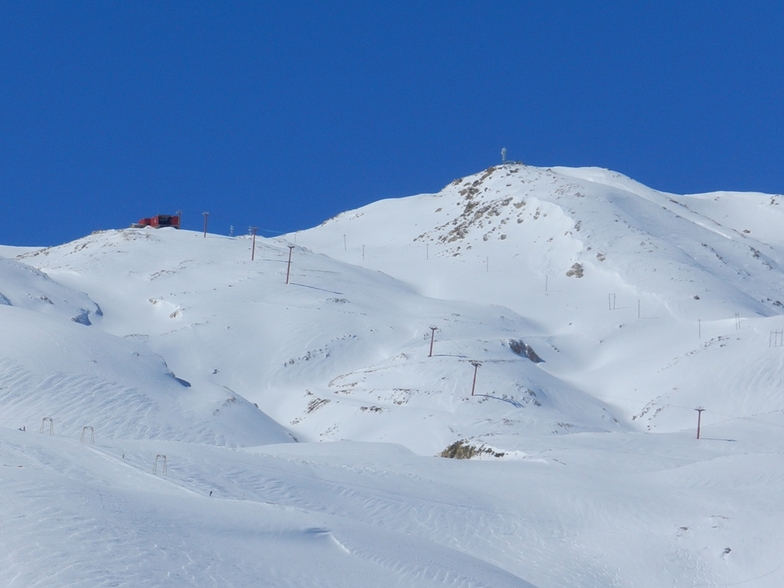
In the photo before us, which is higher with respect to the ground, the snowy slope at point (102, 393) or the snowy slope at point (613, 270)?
the snowy slope at point (613, 270)

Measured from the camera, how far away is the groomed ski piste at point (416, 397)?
16.2 metres

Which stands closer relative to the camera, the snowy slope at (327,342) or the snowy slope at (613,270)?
the snowy slope at (327,342)

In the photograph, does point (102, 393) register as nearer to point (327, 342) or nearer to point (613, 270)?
point (327, 342)

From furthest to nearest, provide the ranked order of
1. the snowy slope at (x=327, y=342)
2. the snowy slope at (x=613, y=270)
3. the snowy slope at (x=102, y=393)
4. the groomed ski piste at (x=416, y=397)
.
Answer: the snowy slope at (x=613, y=270)
the snowy slope at (x=327, y=342)
the snowy slope at (x=102, y=393)
the groomed ski piste at (x=416, y=397)

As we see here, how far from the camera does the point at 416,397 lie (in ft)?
153

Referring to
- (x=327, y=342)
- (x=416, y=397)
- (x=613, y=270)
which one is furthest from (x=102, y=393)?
(x=613, y=270)

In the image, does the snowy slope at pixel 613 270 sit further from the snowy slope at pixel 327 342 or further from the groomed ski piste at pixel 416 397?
the snowy slope at pixel 327 342

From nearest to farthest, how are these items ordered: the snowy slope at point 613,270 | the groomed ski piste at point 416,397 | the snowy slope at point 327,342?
the groomed ski piste at point 416,397 → the snowy slope at point 327,342 → the snowy slope at point 613,270

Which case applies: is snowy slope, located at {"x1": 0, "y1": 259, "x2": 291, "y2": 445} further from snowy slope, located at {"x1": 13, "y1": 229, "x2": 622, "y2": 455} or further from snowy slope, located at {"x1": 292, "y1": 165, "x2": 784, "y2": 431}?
snowy slope, located at {"x1": 292, "y1": 165, "x2": 784, "y2": 431}

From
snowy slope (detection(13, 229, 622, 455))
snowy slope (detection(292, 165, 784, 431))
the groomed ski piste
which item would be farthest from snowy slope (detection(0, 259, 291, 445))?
snowy slope (detection(292, 165, 784, 431))

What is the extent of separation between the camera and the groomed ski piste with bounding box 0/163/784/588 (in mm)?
16219

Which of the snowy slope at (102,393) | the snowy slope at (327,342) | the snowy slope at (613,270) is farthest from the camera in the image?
the snowy slope at (613,270)

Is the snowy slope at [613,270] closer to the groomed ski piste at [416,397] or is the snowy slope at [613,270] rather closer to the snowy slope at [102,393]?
the groomed ski piste at [416,397]

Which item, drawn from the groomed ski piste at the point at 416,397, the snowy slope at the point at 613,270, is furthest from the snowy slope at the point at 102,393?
the snowy slope at the point at 613,270
